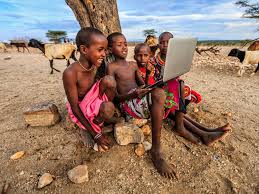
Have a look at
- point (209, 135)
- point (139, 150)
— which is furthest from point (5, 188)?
point (209, 135)

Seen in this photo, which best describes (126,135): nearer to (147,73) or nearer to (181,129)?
(181,129)

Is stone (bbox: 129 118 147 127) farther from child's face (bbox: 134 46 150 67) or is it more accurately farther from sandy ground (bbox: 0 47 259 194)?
child's face (bbox: 134 46 150 67)

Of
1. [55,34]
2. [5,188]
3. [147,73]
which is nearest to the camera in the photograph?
[5,188]

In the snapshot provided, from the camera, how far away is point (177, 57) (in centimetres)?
177

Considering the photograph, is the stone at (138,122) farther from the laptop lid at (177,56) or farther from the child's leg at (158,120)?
the laptop lid at (177,56)

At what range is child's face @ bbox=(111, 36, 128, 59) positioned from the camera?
7.45 feet

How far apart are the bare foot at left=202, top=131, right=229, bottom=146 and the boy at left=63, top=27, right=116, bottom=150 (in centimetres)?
106

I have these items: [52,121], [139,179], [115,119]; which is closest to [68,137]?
[52,121]

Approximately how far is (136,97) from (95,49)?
23.2 inches

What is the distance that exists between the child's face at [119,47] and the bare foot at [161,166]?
1.10 metres

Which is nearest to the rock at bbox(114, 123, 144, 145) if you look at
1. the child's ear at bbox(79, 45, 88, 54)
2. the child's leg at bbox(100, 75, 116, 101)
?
the child's leg at bbox(100, 75, 116, 101)

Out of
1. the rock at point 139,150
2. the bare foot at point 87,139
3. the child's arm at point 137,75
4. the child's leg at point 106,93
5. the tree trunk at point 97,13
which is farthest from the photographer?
the tree trunk at point 97,13

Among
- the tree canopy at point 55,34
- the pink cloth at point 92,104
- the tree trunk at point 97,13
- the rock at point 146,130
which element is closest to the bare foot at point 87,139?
the pink cloth at point 92,104

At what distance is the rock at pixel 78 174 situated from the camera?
5.66 feet
